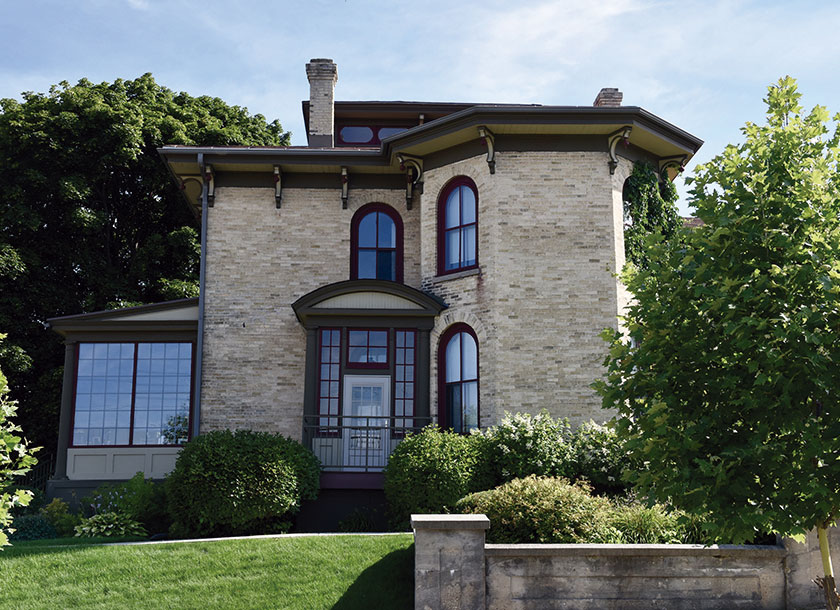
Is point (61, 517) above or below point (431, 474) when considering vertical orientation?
below

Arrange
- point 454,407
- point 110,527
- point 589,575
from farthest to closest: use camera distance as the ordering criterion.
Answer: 1. point 454,407
2. point 110,527
3. point 589,575

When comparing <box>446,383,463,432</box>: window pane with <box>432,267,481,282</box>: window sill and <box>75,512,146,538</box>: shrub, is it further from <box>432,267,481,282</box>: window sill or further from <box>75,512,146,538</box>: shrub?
<box>75,512,146,538</box>: shrub

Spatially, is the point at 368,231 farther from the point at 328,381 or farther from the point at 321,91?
the point at 321,91

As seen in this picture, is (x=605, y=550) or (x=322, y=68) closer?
(x=605, y=550)

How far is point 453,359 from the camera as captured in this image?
57.4 feet


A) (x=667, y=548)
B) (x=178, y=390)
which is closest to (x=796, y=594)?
(x=667, y=548)

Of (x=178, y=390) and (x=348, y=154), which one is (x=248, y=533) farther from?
(x=348, y=154)

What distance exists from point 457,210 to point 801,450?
458 inches

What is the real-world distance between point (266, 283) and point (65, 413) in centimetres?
563

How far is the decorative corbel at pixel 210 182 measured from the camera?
19078 mm

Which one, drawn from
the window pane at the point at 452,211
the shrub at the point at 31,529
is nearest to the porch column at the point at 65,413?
the shrub at the point at 31,529

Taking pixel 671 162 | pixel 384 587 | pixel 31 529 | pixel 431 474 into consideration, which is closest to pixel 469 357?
pixel 431 474

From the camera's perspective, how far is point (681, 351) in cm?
770

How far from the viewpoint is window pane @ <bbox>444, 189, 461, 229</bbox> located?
1803cm
